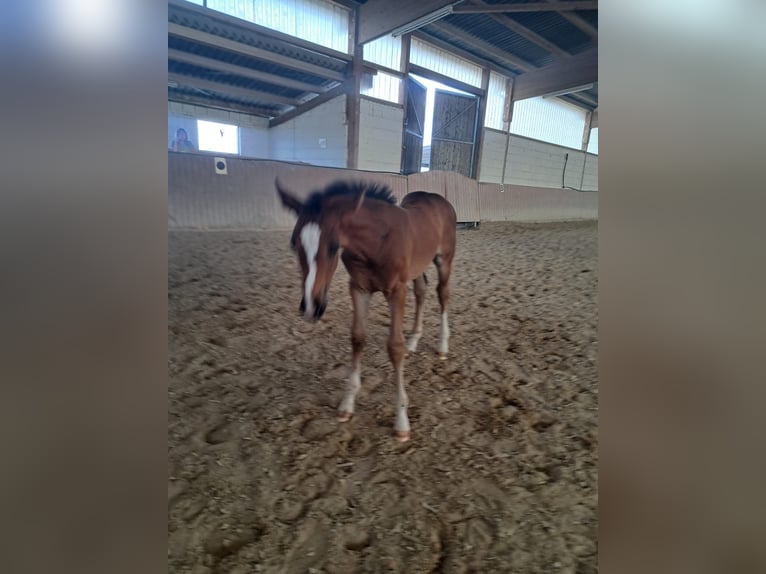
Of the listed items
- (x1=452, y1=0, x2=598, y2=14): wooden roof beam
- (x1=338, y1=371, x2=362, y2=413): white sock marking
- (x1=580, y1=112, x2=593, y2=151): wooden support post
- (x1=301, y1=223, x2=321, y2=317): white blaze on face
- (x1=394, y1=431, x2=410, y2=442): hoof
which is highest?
(x1=452, y1=0, x2=598, y2=14): wooden roof beam

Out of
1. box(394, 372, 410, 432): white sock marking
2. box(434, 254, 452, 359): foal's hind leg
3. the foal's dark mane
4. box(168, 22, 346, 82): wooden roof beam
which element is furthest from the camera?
box(434, 254, 452, 359): foal's hind leg

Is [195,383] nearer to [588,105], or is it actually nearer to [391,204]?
[391,204]

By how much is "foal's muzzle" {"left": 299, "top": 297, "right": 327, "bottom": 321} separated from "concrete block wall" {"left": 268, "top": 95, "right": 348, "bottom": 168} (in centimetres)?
32

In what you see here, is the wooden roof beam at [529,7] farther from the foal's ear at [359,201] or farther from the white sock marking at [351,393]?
the white sock marking at [351,393]

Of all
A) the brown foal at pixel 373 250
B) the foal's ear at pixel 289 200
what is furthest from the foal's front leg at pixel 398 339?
the foal's ear at pixel 289 200

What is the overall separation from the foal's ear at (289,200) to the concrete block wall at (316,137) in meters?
0.07

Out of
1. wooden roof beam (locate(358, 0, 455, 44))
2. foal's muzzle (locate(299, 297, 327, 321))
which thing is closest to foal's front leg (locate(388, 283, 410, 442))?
foal's muzzle (locate(299, 297, 327, 321))

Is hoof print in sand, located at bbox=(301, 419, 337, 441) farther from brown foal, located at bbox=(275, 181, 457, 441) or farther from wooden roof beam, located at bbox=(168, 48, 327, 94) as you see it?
wooden roof beam, located at bbox=(168, 48, 327, 94)

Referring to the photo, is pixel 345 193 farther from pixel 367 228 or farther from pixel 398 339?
pixel 398 339

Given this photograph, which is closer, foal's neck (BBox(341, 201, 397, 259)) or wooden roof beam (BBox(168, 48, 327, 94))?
wooden roof beam (BBox(168, 48, 327, 94))

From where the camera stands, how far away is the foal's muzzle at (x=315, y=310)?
71 cm

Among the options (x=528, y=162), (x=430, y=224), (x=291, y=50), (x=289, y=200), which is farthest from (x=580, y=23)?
(x=289, y=200)

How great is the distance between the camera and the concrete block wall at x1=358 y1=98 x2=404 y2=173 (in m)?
0.83

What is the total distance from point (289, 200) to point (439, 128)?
1.58ft
